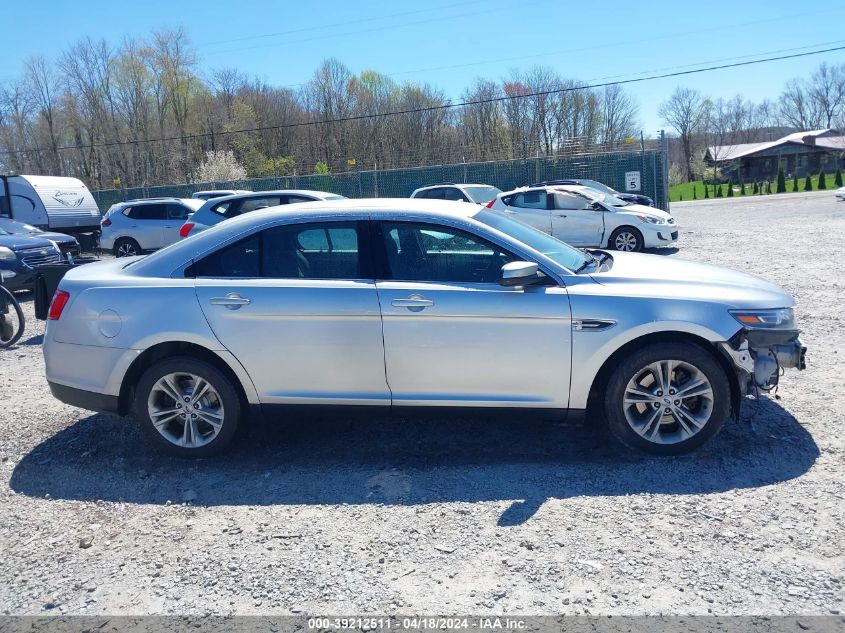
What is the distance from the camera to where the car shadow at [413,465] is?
4.06 m

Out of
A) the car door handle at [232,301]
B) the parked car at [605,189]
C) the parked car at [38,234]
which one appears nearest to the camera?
the car door handle at [232,301]

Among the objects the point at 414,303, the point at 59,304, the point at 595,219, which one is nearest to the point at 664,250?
the point at 595,219

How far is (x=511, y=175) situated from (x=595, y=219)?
1171cm

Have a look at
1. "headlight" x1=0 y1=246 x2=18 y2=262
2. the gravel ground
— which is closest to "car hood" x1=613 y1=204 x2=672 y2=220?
the gravel ground

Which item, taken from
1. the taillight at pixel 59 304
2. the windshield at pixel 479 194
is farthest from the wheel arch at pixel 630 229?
the taillight at pixel 59 304

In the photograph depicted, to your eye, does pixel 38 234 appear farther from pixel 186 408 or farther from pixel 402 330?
pixel 402 330

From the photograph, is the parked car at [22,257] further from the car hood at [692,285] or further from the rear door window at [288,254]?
the car hood at [692,285]

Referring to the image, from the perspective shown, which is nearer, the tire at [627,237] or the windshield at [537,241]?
the windshield at [537,241]

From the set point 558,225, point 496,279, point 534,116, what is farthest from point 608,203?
point 534,116

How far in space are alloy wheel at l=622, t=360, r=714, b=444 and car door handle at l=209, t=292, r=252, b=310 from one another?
2440 millimetres

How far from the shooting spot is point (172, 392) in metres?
4.59

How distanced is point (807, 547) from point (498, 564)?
1.47 metres

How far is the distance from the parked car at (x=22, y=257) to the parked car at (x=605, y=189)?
51.0 feet

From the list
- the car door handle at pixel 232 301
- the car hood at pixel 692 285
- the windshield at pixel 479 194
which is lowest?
the car hood at pixel 692 285
